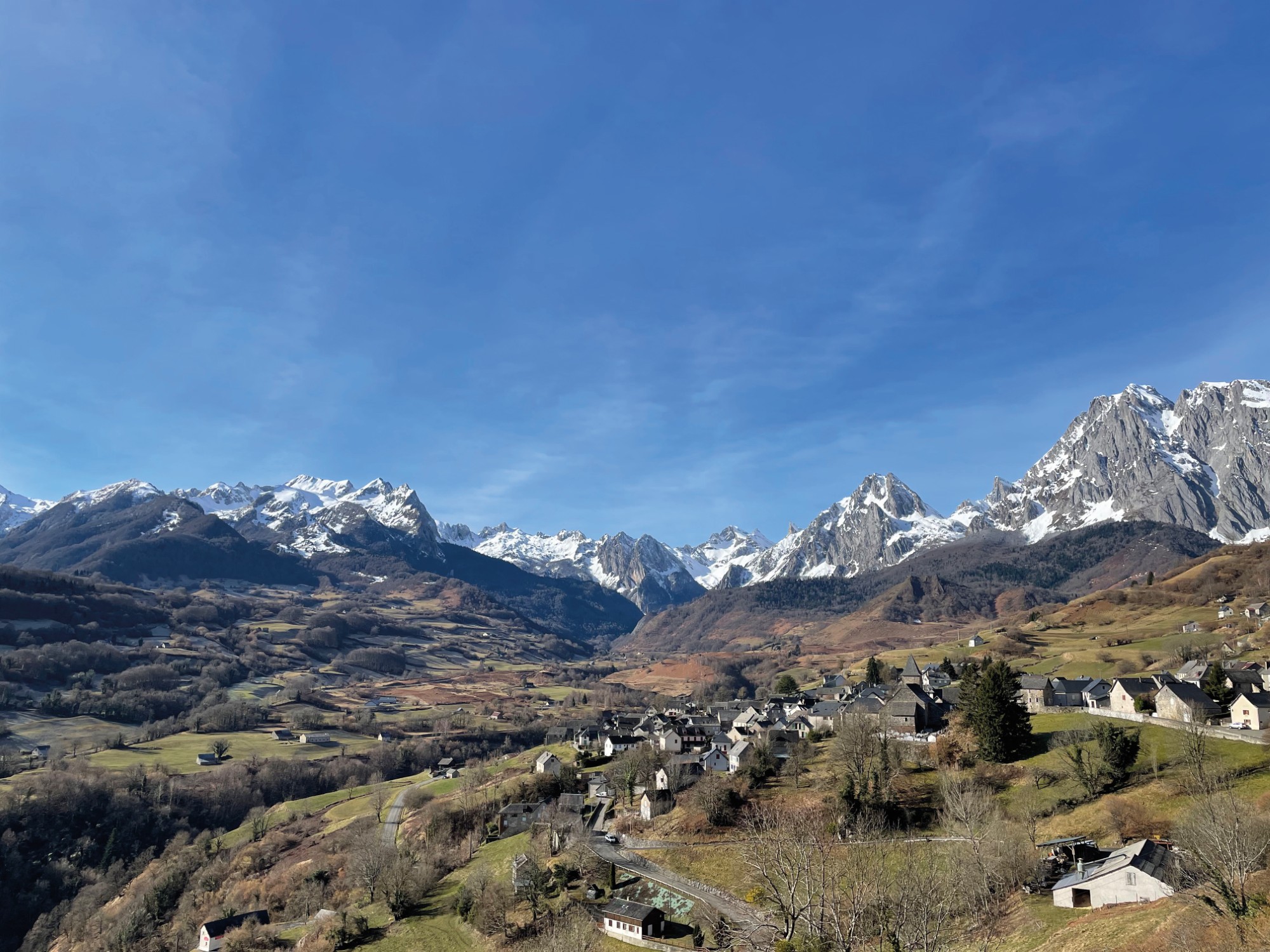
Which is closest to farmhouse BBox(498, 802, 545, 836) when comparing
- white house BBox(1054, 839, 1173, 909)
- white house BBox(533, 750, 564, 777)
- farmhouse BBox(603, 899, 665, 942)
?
white house BBox(533, 750, 564, 777)

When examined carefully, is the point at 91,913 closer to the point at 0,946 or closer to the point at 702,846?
the point at 0,946

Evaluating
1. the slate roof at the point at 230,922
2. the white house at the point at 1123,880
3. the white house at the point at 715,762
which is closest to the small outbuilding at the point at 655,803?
the white house at the point at 715,762

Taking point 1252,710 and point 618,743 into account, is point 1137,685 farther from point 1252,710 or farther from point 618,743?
point 618,743

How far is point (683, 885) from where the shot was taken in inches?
2517

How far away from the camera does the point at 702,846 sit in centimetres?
7238

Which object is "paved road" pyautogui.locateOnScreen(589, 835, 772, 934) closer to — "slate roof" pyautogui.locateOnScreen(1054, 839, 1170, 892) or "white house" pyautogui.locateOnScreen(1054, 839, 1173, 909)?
"white house" pyautogui.locateOnScreen(1054, 839, 1173, 909)

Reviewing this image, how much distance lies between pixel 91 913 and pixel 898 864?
11461 centimetres

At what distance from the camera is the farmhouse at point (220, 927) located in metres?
81.0

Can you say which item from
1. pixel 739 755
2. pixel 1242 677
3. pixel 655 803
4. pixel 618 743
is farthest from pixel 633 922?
pixel 1242 677

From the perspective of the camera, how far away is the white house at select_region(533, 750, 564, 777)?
379 ft

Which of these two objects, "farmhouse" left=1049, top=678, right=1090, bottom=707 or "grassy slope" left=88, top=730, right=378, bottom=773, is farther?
"grassy slope" left=88, top=730, right=378, bottom=773

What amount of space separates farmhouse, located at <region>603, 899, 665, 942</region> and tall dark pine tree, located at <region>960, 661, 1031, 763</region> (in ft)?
127

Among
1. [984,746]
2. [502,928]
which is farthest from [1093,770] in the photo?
[502,928]

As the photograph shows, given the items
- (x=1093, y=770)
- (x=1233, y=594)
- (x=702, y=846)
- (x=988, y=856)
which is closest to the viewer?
(x=988, y=856)
